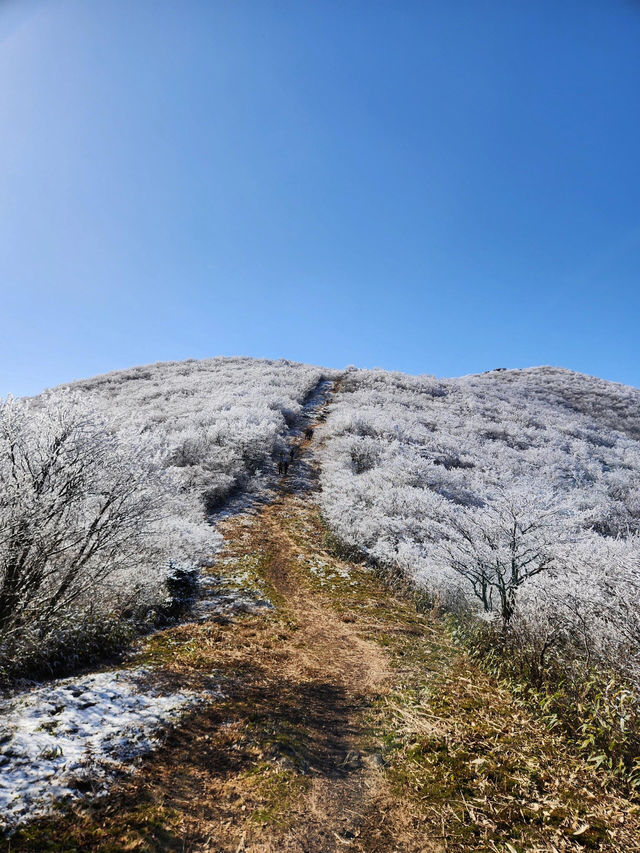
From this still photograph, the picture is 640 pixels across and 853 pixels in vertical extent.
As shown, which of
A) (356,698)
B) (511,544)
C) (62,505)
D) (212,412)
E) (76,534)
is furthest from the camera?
(212,412)

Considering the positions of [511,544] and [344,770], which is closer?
[344,770]

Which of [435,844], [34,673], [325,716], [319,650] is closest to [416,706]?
[325,716]

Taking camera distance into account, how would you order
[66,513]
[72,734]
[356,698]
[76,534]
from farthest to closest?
[76,534], [66,513], [356,698], [72,734]

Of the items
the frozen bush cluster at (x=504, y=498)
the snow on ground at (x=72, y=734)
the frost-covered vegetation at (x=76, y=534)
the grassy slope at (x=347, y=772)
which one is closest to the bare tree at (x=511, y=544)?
the frozen bush cluster at (x=504, y=498)

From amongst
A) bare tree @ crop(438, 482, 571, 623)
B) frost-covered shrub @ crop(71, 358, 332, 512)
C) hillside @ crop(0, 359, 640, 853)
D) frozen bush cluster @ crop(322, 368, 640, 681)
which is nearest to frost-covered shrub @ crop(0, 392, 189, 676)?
hillside @ crop(0, 359, 640, 853)

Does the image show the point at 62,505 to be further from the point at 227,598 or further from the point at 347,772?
the point at 347,772

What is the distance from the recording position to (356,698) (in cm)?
608

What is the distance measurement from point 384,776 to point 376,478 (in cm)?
1424

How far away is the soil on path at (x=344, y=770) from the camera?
10.8ft

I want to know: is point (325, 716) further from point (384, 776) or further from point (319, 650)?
point (319, 650)

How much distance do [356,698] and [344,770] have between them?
179 centimetres

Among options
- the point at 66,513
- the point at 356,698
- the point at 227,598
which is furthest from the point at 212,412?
the point at 356,698

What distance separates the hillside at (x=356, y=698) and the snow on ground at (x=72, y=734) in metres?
0.02

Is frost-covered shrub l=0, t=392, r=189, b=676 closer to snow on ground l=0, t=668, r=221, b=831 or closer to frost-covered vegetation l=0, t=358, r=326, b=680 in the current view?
frost-covered vegetation l=0, t=358, r=326, b=680
